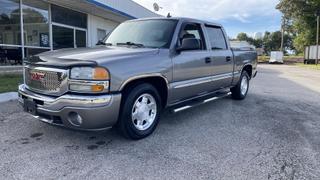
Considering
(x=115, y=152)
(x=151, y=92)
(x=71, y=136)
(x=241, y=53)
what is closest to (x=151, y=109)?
(x=151, y=92)

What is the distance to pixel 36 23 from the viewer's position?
12.6 m

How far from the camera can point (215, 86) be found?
20.9 feet

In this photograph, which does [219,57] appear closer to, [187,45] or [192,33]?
[192,33]

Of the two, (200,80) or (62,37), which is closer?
(200,80)

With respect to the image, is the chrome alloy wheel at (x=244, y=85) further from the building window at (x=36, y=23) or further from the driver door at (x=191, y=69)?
the building window at (x=36, y=23)

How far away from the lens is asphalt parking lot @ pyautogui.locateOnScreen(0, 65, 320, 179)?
11.2 feet

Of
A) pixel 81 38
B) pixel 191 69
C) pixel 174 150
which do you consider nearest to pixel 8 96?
pixel 191 69

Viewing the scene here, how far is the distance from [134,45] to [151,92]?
940mm

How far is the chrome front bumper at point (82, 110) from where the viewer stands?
3695mm

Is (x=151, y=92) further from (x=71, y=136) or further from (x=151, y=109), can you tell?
(x=71, y=136)

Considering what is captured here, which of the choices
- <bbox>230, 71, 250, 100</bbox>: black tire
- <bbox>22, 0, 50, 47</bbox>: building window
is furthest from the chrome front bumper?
<bbox>22, 0, 50, 47</bbox>: building window

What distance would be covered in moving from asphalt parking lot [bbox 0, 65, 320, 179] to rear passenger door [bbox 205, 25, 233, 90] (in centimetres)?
87

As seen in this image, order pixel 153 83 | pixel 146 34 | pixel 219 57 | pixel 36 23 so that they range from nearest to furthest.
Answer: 1. pixel 153 83
2. pixel 146 34
3. pixel 219 57
4. pixel 36 23

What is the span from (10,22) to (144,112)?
9.20 meters
